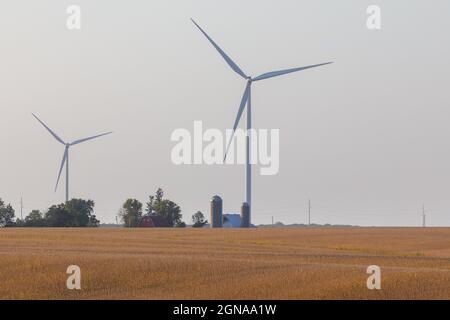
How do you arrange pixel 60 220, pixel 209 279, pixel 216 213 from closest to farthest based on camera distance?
pixel 209 279 → pixel 216 213 → pixel 60 220

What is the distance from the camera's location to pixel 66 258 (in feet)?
196

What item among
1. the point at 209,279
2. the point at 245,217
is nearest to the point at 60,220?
the point at 245,217

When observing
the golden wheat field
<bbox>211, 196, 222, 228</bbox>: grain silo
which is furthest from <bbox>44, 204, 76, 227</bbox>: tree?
the golden wheat field

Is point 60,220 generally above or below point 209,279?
above

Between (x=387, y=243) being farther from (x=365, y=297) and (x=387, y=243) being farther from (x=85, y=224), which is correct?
(x=85, y=224)

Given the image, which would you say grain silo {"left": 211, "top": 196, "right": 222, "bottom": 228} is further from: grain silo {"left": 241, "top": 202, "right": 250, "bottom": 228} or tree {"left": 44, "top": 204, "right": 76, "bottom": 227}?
tree {"left": 44, "top": 204, "right": 76, "bottom": 227}

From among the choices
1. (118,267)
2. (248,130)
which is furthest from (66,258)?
(248,130)

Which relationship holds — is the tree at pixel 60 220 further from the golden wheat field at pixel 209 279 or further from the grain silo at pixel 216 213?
the golden wheat field at pixel 209 279

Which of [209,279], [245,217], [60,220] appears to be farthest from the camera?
[60,220]

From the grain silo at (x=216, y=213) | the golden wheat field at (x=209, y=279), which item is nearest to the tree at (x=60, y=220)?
→ the grain silo at (x=216, y=213)

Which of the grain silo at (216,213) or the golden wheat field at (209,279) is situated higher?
the grain silo at (216,213)

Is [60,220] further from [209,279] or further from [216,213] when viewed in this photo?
[209,279]

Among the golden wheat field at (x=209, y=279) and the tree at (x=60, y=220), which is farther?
the tree at (x=60, y=220)
